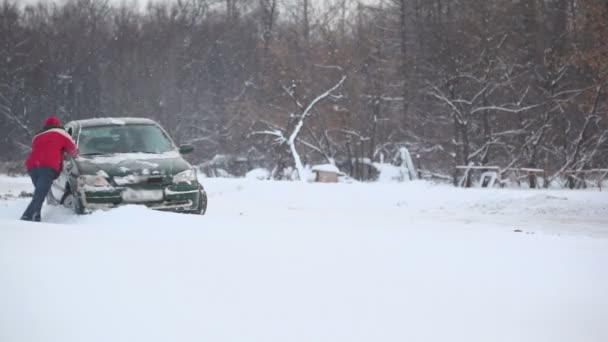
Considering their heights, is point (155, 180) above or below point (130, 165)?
below

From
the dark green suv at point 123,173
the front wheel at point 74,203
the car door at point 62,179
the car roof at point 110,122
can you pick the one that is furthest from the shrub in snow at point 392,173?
the front wheel at point 74,203

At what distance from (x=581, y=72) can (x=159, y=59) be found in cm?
2955

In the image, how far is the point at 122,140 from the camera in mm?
10414

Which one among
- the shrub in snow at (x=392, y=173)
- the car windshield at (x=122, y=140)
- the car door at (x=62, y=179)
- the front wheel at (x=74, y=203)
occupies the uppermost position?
the car windshield at (x=122, y=140)

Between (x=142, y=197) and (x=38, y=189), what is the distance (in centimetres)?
A: 161

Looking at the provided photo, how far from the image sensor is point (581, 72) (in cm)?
2562

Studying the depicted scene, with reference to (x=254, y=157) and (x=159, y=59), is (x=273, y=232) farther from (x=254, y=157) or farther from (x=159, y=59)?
(x=159, y=59)

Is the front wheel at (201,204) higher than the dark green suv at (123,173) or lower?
lower

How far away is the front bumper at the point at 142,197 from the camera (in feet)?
29.0

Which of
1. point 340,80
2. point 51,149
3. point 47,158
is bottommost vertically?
point 47,158

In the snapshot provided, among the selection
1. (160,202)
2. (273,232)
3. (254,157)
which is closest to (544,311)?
(273,232)

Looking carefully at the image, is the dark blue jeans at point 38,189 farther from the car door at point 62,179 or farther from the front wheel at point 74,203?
the front wheel at point 74,203

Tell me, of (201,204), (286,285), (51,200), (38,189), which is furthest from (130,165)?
(286,285)

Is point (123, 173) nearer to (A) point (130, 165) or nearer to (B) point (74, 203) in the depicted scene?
(A) point (130, 165)
